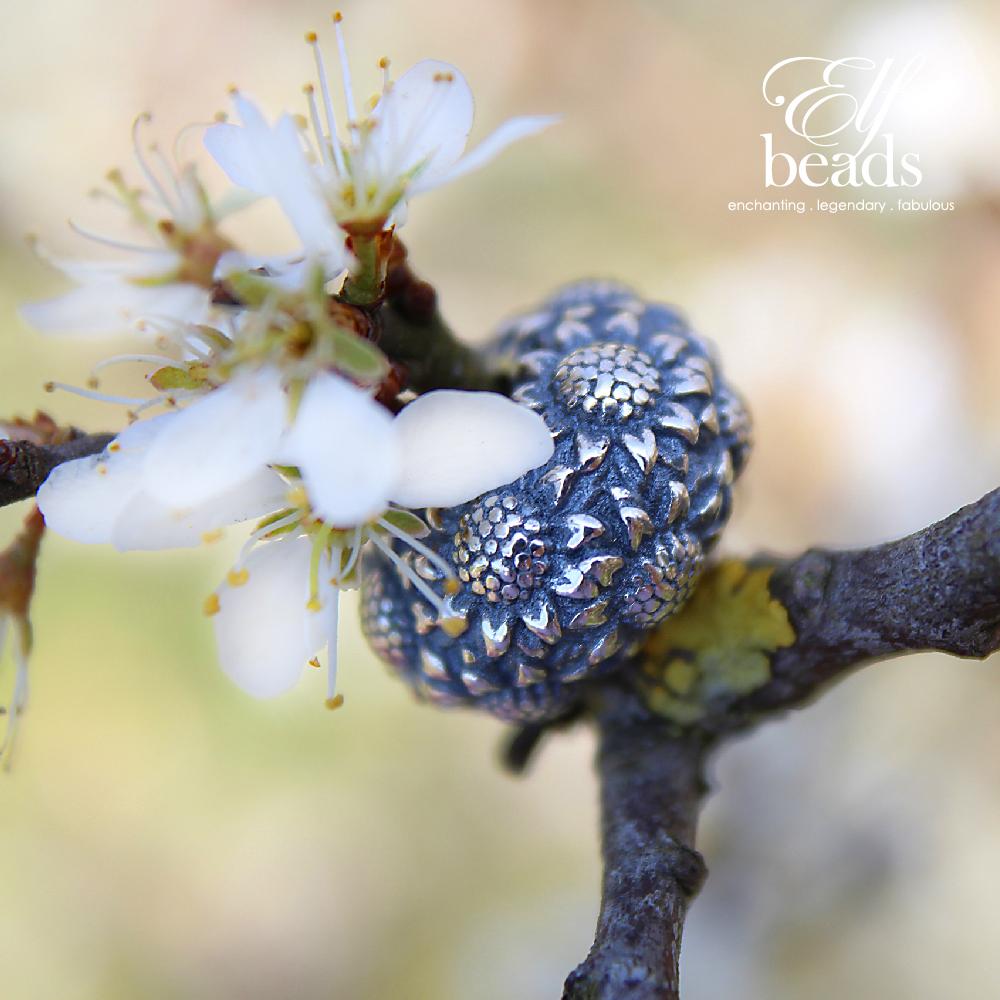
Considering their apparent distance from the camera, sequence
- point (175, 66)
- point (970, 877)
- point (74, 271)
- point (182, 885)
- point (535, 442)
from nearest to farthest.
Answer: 1. point (535, 442)
2. point (74, 271)
3. point (970, 877)
4. point (182, 885)
5. point (175, 66)

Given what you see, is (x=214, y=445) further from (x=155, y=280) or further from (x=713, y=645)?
(x=713, y=645)

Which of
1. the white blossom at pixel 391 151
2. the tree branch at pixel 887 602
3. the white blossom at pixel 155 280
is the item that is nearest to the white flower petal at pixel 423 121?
the white blossom at pixel 391 151

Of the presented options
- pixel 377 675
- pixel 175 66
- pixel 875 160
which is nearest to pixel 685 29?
pixel 875 160

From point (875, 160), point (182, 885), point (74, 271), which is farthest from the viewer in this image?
point (182, 885)

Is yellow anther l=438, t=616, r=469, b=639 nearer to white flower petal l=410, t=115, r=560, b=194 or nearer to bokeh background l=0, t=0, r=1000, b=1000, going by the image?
white flower petal l=410, t=115, r=560, b=194

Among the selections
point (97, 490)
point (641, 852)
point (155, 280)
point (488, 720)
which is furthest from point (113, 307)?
point (488, 720)

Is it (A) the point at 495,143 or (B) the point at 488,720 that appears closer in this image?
(A) the point at 495,143

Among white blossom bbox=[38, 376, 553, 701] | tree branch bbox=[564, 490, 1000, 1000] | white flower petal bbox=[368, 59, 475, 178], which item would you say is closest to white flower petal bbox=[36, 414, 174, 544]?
white blossom bbox=[38, 376, 553, 701]

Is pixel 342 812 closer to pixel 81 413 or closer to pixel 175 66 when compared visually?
pixel 81 413
